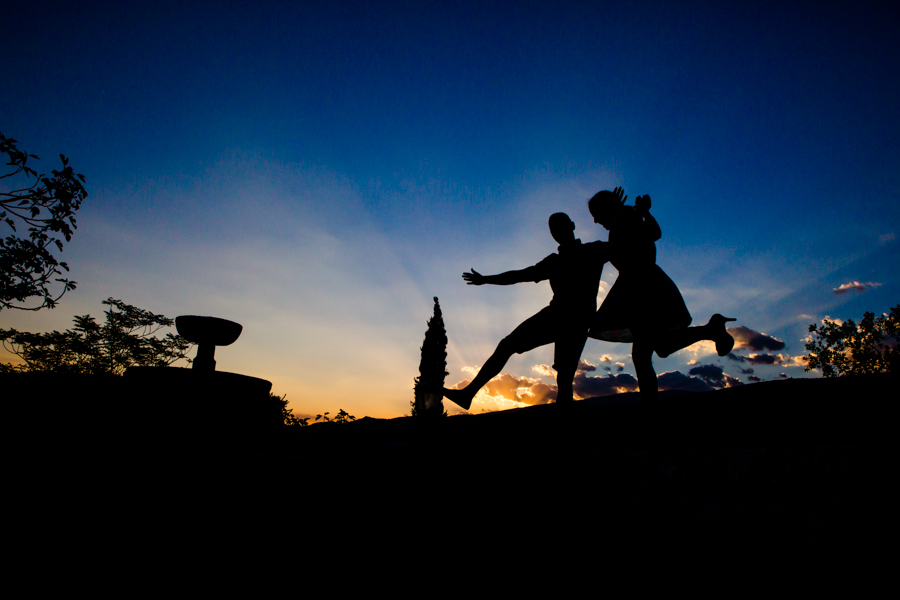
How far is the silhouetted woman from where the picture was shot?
3.02m

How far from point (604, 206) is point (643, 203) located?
35cm

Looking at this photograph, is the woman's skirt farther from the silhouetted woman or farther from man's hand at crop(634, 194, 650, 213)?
man's hand at crop(634, 194, 650, 213)

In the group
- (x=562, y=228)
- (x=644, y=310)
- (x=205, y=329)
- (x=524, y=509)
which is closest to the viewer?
(x=524, y=509)

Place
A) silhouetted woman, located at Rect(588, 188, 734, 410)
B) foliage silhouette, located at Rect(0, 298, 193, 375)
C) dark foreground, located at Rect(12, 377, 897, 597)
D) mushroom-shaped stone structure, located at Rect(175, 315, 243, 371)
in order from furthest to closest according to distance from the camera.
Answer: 1. foliage silhouette, located at Rect(0, 298, 193, 375)
2. mushroom-shaped stone structure, located at Rect(175, 315, 243, 371)
3. silhouetted woman, located at Rect(588, 188, 734, 410)
4. dark foreground, located at Rect(12, 377, 897, 597)

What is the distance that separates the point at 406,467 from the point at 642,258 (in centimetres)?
244

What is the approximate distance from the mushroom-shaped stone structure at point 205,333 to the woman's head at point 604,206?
6430 mm

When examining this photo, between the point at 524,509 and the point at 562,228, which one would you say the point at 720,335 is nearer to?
the point at 562,228

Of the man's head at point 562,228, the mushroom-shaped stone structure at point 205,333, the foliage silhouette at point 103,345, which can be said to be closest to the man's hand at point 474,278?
the man's head at point 562,228

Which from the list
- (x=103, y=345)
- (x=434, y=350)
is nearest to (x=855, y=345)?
(x=434, y=350)

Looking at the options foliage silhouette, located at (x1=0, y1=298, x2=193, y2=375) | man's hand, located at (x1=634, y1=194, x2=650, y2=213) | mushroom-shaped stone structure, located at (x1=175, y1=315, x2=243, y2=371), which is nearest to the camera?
man's hand, located at (x1=634, y1=194, x2=650, y2=213)

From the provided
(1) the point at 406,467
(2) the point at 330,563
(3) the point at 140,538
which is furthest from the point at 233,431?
(2) the point at 330,563

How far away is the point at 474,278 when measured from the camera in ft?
14.0

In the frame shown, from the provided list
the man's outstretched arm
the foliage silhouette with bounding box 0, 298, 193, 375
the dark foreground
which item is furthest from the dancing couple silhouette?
the foliage silhouette with bounding box 0, 298, 193, 375

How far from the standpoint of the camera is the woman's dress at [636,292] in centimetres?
303
